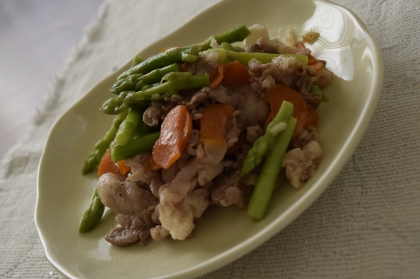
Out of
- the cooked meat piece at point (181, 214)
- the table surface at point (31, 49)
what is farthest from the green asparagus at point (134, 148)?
the table surface at point (31, 49)

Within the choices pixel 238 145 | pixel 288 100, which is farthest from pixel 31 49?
pixel 288 100

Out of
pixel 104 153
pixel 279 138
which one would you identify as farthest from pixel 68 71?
pixel 279 138

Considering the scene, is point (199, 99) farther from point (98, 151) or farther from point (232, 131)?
point (98, 151)

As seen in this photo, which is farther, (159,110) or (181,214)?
(159,110)

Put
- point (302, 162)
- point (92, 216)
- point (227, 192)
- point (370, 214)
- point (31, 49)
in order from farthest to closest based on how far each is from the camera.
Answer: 1. point (31, 49)
2. point (92, 216)
3. point (227, 192)
4. point (302, 162)
5. point (370, 214)

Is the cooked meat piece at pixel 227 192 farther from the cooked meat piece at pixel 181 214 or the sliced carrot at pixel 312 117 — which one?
the sliced carrot at pixel 312 117

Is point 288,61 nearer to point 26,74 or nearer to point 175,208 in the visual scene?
point 175,208
